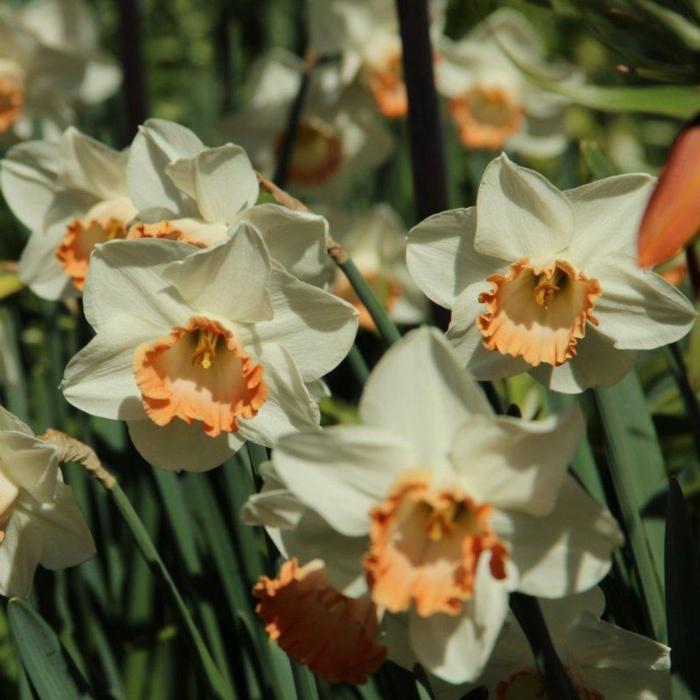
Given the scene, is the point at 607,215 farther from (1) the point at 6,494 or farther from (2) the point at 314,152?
(2) the point at 314,152

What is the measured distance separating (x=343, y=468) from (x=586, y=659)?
0.36 metres

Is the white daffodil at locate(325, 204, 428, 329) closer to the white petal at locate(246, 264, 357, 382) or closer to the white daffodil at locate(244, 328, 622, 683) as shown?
the white petal at locate(246, 264, 357, 382)

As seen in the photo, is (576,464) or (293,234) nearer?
(293,234)

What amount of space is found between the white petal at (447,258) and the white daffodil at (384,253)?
1.12 m

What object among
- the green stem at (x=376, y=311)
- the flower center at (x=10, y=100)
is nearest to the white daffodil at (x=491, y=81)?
the flower center at (x=10, y=100)

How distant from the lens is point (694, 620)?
1021 mm

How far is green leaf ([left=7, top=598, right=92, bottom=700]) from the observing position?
106 centimetres

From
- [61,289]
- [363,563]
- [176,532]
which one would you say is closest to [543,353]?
[363,563]

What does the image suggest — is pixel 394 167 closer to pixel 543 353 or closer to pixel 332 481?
pixel 543 353

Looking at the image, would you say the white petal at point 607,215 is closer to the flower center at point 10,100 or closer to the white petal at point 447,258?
the white petal at point 447,258

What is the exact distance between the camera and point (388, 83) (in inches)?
94.9

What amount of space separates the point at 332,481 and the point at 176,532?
492 millimetres

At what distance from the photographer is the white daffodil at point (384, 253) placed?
7.66 feet

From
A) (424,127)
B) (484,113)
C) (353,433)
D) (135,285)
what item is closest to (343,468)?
(353,433)
